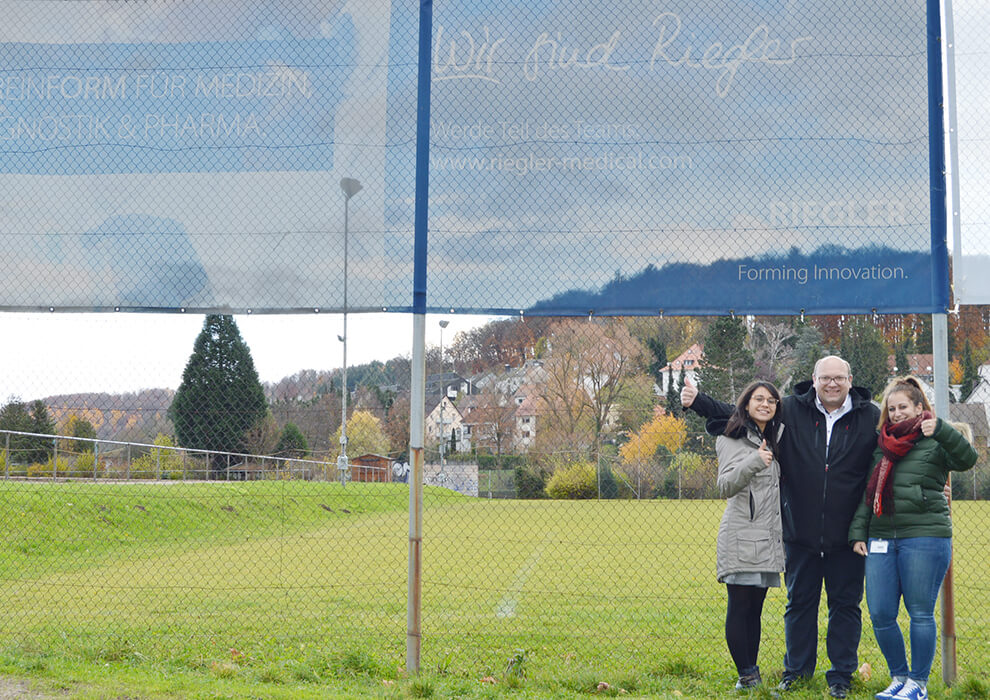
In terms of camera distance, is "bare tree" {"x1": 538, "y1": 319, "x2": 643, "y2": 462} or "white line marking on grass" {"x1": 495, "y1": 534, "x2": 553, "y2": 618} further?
"bare tree" {"x1": 538, "y1": 319, "x2": 643, "y2": 462}

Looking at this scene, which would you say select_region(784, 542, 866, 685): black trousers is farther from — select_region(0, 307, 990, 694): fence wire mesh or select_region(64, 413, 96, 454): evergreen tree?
select_region(64, 413, 96, 454): evergreen tree

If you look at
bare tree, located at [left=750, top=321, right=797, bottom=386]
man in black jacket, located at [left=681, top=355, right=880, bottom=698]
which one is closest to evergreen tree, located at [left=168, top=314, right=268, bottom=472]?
man in black jacket, located at [left=681, top=355, right=880, bottom=698]

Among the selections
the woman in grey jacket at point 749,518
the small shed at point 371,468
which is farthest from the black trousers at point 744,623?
the small shed at point 371,468

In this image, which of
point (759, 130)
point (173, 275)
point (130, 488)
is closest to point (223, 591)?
point (130, 488)

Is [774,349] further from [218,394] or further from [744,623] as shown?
[744,623]

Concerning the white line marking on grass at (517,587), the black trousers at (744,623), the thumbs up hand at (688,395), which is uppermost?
the thumbs up hand at (688,395)

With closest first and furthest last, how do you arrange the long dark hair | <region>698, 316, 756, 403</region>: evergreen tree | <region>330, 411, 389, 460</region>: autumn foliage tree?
the long dark hair, <region>330, 411, 389, 460</region>: autumn foliage tree, <region>698, 316, 756, 403</region>: evergreen tree

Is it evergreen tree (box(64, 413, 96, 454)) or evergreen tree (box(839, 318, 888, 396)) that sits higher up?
evergreen tree (box(839, 318, 888, 396))

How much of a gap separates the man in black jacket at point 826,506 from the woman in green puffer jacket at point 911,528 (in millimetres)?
210

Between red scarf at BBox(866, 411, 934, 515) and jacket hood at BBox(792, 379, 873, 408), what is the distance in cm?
30

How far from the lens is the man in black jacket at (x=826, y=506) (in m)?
4.96

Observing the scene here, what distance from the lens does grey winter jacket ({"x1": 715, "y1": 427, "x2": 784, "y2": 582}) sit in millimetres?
4895

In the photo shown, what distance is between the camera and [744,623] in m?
5.01

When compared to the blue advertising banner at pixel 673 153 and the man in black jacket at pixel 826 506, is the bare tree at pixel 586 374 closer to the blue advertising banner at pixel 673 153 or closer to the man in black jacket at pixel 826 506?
the blue advertising banner at pixel 673 153
